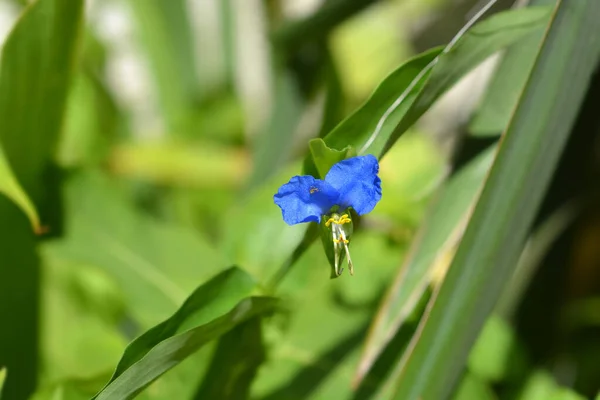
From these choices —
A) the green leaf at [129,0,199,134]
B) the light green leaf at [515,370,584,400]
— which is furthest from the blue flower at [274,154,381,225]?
the green leaf at [129,0,199,134]

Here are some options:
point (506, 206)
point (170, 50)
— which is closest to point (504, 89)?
point (506, 206)

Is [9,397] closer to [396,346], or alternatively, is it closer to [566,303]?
[396,346]

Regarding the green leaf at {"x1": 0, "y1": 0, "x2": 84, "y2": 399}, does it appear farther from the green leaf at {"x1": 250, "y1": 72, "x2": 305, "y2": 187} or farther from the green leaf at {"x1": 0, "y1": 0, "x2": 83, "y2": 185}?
the green leaf at {"x1": 250, "y1": 72, "x2": 305, "y2": 187}

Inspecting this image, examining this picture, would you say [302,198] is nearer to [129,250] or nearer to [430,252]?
[430,252]

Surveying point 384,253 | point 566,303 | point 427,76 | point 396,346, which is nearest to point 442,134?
point 566,303

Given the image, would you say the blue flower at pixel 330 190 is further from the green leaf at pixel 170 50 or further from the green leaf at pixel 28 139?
the green leaf at pixel 170 50

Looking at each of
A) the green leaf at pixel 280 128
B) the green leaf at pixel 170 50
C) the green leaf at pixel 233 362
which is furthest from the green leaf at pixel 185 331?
the green leaf at pixel 170 50
